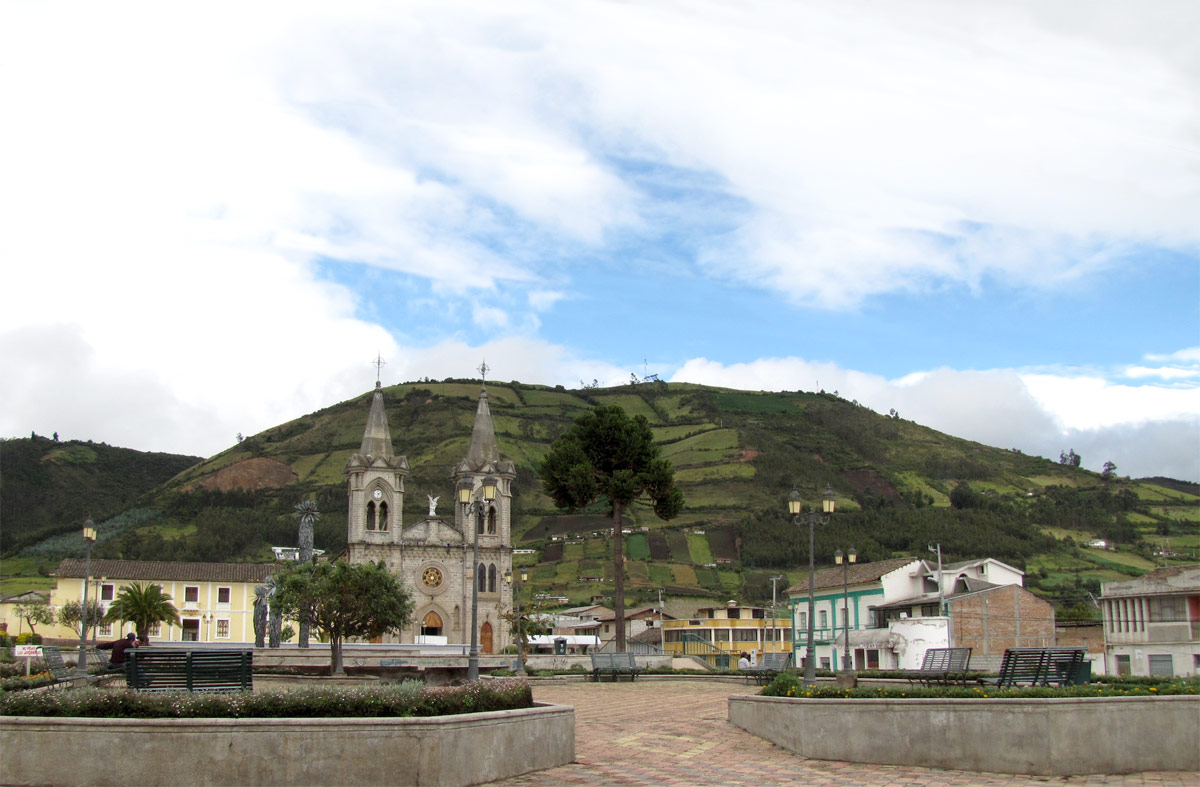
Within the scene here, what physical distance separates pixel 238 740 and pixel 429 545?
176 ft

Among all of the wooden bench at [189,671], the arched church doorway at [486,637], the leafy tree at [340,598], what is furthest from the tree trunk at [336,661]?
the arched church doorway at [486,637]

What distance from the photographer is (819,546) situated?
10350 centimetres

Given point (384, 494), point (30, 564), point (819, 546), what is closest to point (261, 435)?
point (30, 564)

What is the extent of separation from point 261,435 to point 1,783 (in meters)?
158

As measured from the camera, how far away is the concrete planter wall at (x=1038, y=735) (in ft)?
40.9

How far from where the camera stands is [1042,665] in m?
15.1

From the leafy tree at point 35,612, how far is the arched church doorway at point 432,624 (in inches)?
806

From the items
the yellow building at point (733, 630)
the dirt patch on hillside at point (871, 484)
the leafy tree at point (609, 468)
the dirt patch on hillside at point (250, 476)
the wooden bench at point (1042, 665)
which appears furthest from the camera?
the dirt patch on hillside at point (871, 484)

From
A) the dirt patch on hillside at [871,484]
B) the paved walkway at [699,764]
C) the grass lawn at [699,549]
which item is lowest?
the paved walkway at [699,764]

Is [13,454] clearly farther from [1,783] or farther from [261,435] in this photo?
[1,783]

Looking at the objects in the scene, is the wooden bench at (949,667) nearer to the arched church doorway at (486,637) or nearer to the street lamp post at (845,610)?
the street lamp post at (845,610)

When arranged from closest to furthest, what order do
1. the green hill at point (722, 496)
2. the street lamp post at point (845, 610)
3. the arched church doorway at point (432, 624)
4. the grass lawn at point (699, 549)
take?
the street lamp post at point (845, 610) < the arched church doorway at point (432, 624) < the green hill at point (722, 496) < the grass lawn at point (699, 549)

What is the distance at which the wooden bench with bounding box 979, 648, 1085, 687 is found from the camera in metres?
15.0

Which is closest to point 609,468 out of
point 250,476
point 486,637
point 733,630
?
point 486,637
